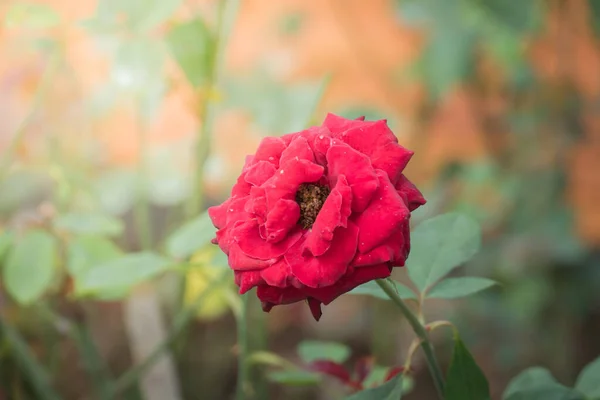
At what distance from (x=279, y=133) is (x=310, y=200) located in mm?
478

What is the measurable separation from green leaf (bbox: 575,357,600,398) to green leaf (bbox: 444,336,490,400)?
159mm

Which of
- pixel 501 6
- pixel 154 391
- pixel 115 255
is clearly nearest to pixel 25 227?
pixel 115 255

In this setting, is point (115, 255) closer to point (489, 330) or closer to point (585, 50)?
point (489, 330)

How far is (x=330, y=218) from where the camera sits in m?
0.40

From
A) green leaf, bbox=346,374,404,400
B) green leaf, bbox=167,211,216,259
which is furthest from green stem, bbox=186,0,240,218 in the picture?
green leaf, bbox=346,374,404,400

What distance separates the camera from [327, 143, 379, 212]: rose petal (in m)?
0.41

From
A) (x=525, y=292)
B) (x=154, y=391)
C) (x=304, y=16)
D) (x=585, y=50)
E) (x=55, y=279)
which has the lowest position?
(x=525, y=292)

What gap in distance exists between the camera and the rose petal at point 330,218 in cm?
40

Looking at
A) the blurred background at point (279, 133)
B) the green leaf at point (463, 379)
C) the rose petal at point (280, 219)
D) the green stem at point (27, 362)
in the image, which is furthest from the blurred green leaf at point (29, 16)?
the green leaf at point (463, 379)

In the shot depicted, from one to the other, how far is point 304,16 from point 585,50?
854 mm

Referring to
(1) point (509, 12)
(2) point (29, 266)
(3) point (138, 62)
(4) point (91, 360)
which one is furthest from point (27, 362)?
(1) point (509, 12)

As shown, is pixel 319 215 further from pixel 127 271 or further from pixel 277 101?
pixel 277 101

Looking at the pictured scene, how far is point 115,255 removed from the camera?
82cm

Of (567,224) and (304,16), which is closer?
(567,224)
